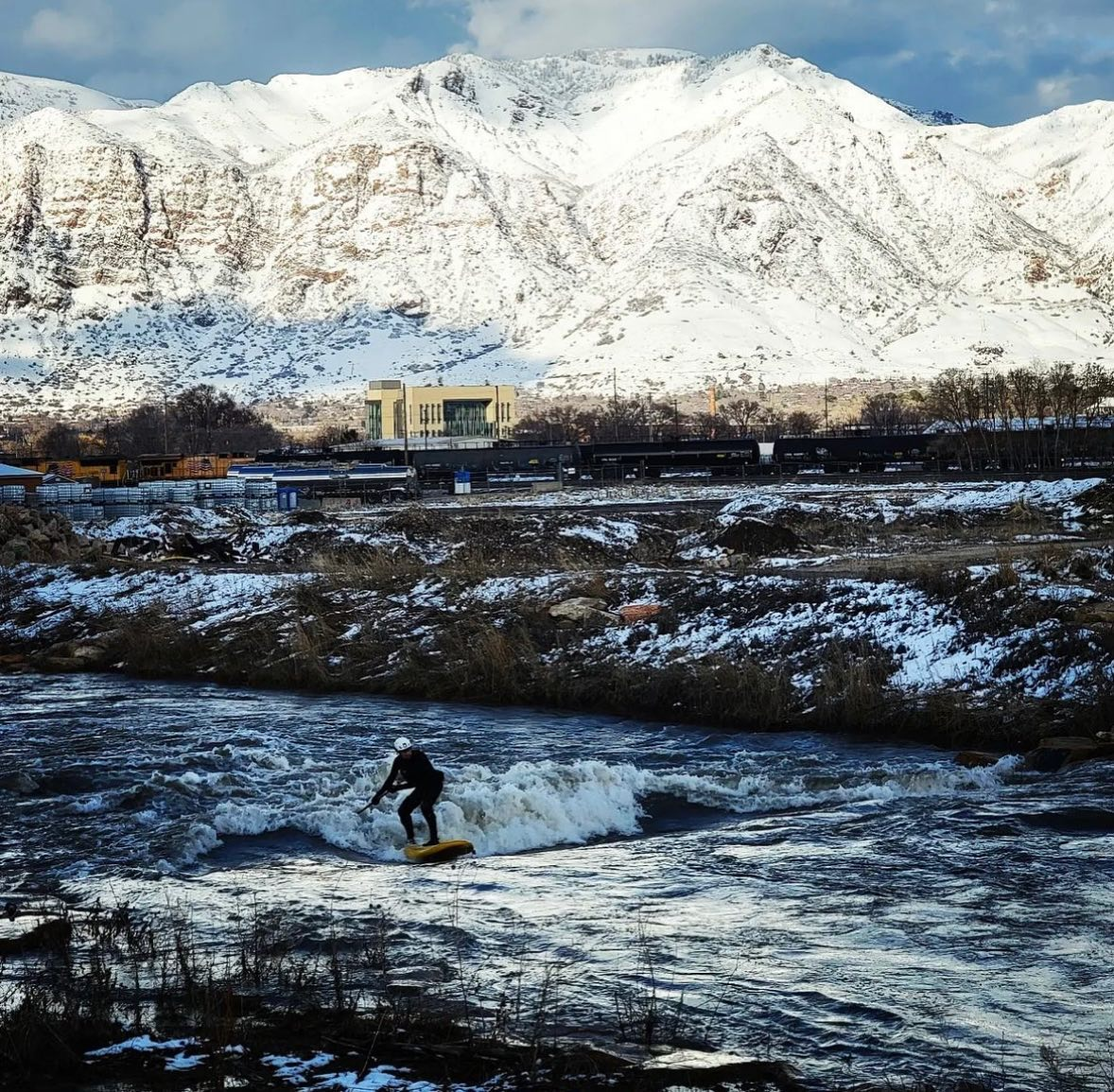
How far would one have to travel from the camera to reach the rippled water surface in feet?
37.3

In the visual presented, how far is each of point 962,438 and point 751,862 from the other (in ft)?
292

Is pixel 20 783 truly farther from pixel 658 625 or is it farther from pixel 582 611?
pixel 582 611

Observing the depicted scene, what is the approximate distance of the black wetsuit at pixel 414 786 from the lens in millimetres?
16828

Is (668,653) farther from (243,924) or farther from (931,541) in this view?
(931,541)

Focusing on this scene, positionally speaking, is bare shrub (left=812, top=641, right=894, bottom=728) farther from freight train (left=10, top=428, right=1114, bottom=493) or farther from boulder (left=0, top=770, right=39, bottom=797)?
freight train (left=10, top=428, right=1114, bottom=493)

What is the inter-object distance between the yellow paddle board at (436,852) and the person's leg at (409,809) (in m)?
0.27

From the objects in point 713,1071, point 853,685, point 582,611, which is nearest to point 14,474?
point 582,611

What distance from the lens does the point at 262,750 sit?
22172 mm

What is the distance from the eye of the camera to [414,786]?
1691 centimetres

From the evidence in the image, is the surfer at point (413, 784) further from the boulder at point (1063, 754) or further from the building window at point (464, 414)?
the building window at point (464, 414)

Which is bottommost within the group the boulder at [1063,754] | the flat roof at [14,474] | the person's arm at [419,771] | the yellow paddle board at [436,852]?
the yellow paddle board at [436,852]

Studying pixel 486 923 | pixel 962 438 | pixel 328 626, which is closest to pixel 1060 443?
pixel 962 438

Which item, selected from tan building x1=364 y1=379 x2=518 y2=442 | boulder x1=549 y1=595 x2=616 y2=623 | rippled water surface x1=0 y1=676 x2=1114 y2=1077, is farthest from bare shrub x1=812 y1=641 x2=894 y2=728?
tan building x1=364 y1=379 x2=518 y2=442

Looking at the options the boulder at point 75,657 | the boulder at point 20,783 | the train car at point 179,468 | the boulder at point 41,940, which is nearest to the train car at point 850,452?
the train car at point 179,468
